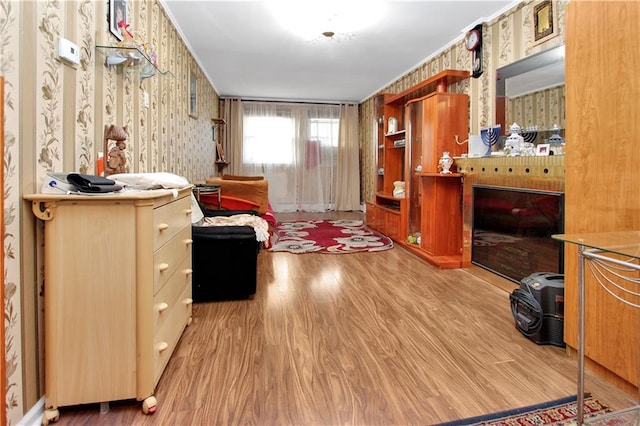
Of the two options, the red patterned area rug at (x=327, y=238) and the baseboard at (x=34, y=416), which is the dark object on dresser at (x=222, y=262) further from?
the red patterned area rug at (x=327, y=238)

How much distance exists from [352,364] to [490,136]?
2441mm

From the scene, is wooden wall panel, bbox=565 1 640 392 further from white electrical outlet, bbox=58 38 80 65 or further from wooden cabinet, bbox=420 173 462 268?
white electrical outlet, bbox=58 38 80 65

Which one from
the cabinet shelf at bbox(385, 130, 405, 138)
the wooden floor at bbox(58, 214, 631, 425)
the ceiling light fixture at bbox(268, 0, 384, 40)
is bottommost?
the wooden floor at bbox(58, 214, 631, 425)

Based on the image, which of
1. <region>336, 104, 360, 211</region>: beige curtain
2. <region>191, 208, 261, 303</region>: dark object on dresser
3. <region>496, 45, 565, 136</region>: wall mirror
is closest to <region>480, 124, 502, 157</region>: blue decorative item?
<region>496, 45, 565, 136</region>: wall mirror

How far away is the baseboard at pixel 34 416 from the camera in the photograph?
3.98ft

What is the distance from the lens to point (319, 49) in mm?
4367

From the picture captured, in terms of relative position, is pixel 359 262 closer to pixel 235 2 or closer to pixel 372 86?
pixel 235 2

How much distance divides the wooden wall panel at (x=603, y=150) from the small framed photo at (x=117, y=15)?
2.35m

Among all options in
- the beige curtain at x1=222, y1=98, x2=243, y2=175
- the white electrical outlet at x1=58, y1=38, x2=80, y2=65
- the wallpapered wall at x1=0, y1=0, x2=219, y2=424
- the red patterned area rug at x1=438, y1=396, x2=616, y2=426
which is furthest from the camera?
the beige curtain at x1=222, y1=98, x2=243, y2=175

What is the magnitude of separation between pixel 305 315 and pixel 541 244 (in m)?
1.76

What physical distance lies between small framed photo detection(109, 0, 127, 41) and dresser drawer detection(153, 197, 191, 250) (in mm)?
1007

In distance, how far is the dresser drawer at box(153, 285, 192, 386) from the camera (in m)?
1.42

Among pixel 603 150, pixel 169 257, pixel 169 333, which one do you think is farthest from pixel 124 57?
pixel 603 150

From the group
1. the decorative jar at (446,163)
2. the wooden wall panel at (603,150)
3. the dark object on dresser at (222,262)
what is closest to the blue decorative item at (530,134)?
the decorative jar at (446,163)
